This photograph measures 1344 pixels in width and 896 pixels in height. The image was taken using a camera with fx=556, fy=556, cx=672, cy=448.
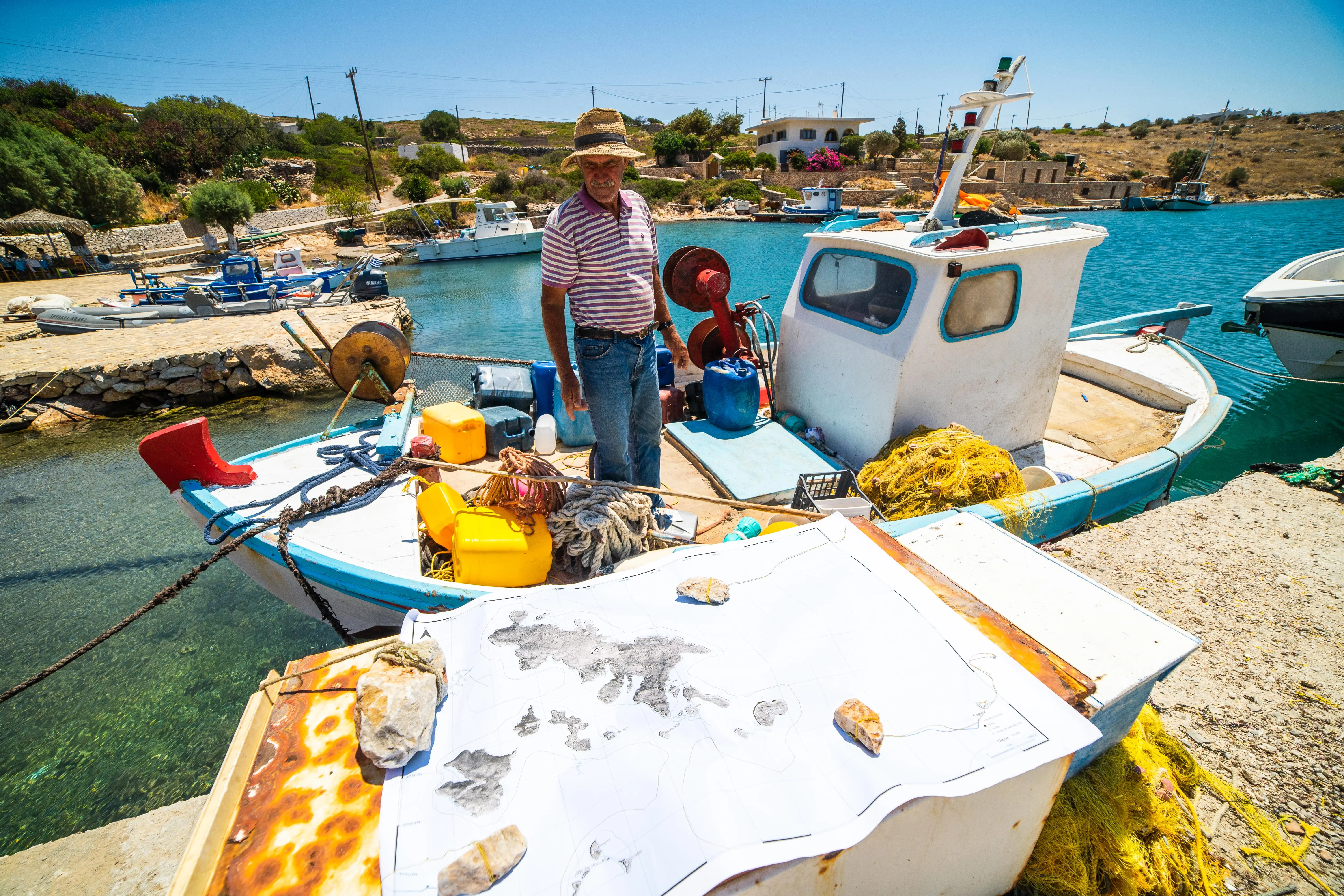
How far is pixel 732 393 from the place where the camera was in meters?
4.32

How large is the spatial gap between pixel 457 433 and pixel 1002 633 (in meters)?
3.55

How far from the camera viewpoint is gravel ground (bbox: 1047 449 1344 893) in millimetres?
2145

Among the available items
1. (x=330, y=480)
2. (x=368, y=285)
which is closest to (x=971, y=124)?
(x=330, y=480)

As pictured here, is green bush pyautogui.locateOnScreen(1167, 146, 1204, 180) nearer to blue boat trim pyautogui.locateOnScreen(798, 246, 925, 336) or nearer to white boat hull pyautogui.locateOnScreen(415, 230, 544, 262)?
white boat hull pyautogui.locateOnScreen(415, 230, 544, 262)

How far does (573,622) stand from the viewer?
6.04 ft

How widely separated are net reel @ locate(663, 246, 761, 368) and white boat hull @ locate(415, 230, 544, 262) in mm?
26278

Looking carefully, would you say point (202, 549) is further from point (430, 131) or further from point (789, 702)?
point (430, 131)

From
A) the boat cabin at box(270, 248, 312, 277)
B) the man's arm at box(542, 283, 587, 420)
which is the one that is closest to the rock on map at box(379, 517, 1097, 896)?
the man's arm at box(542, 283, 587, 420)

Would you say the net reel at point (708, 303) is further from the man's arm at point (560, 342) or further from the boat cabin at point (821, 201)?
the boat cabin at point (821, 201)

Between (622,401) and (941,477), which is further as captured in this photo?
(941,477)

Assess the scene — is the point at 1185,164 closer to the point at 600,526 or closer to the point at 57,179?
the point at 600,526

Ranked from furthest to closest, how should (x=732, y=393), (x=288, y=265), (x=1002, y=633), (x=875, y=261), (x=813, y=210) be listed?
1. (x=813, y=210)
2. (x=288, y=265)
3. (x=732, y=393)
4. (x=875, y=261)
5. (x=1002, y=633)

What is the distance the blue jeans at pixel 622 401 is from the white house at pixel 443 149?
60577mm

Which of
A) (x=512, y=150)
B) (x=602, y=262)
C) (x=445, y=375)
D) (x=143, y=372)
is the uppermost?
(x=512, y=150)
